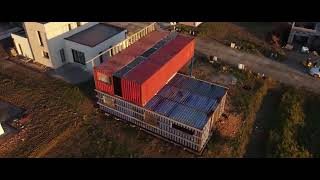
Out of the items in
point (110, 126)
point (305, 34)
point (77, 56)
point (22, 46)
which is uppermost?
point (305, 34)

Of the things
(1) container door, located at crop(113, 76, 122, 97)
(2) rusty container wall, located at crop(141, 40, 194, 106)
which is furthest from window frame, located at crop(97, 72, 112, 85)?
(2) rusty container wall, located at crop(141, 40, 194, 106)

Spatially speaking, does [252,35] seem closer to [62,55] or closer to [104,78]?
[104,78]

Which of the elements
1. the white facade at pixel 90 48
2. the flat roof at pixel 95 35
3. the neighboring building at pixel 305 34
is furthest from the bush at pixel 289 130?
the flat roof at pixel 95 35

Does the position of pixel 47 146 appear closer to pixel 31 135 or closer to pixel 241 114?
pixel 31 135

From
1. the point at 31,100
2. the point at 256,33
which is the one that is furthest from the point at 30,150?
the point at 256,33

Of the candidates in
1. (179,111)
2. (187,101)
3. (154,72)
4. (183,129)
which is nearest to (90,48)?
(154,72)

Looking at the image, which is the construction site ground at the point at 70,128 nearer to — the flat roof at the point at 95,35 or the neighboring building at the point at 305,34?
the flat roof at the point at 95,35
